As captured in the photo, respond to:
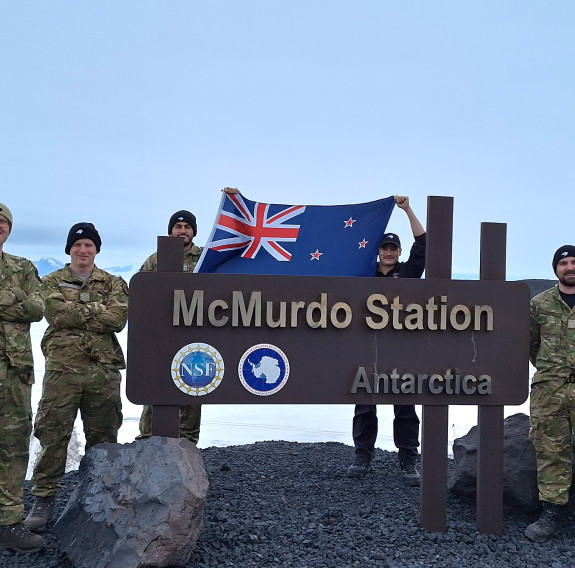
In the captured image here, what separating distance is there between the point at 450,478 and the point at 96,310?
12.3ft

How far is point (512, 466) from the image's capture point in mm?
6156

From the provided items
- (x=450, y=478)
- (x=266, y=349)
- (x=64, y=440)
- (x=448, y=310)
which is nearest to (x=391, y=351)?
(x=448, y=310)

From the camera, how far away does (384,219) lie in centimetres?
632

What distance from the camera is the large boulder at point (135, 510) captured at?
4570 mm

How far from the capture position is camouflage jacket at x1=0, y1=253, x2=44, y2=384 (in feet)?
16.9

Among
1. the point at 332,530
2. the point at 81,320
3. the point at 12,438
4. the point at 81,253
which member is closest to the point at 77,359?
the point at 81,320

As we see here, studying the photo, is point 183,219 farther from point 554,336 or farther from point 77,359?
point 554,336

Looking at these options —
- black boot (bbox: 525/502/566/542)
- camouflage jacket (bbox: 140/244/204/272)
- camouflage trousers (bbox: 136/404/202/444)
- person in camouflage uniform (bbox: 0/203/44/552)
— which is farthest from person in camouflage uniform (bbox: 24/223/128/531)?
black boot (bbox: 525/502/566/542)

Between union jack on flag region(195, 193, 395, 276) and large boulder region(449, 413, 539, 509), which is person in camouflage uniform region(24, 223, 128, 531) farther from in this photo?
large boulder region(449, 413, 539, 509)

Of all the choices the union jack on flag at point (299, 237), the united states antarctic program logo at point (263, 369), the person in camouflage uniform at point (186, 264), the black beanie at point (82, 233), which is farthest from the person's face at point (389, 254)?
the black beanie at point (82, 233)

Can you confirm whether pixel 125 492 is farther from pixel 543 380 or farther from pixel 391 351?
pixel 543 380

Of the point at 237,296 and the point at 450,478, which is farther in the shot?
the point at 450,478

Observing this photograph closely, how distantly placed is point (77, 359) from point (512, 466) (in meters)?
4.00

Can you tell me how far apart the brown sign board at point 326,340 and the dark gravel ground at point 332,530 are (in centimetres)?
111
